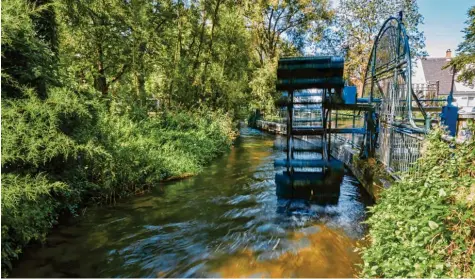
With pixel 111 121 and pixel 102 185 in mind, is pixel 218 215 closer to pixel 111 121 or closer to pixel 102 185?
pixel 102 185

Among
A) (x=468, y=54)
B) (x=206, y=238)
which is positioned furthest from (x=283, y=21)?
(x=206, y=238)

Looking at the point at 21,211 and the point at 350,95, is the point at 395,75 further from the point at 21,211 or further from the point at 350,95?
the point at 21,211

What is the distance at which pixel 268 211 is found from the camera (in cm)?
595

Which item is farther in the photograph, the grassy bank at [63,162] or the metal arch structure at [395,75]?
the metal arch structure at [395,75]

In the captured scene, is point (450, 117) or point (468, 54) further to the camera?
point (468, 54)

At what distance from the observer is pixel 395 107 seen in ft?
18.3

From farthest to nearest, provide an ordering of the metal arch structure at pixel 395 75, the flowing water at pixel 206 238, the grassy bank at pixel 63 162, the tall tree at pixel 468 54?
the tall tree at pixel 468 54, the metal arch structure at pixel 395 75, the flowing water at pixel 206 238, the grassy bank at pixel 63 162

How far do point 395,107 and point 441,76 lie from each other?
2993 centimetres

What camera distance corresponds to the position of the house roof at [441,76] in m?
28.6

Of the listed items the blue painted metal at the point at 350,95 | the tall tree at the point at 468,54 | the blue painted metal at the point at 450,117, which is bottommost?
the blue painted metal at the point at 450,117

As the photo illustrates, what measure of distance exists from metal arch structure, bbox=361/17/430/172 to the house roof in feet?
87.5

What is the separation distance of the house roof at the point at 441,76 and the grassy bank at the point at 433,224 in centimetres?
3087

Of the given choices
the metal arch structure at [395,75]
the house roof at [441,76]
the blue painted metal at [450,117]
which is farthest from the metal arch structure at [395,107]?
the house roof at [441,76]

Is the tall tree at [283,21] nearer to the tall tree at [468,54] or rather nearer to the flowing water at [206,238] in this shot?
the tall tree at [468,54]
